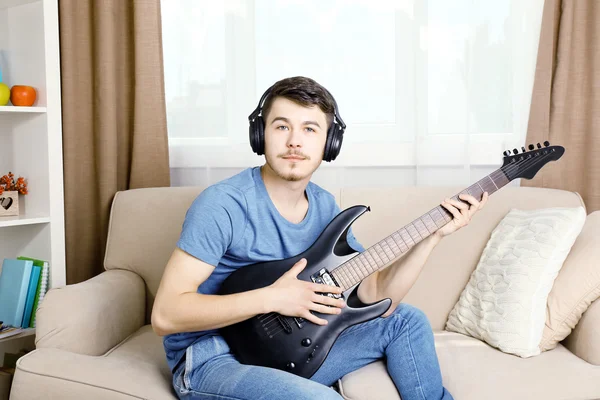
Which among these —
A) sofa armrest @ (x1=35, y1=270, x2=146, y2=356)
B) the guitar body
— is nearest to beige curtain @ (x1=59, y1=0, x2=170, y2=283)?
sofa armrest @ (x1=35, y1=270, x2=146, y2=356)

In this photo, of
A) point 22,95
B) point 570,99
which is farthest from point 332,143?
point 22,95

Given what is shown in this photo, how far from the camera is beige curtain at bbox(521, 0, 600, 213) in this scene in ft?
7.30

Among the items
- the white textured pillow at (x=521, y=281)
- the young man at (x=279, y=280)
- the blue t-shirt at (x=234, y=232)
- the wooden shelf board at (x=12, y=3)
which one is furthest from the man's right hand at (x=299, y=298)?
the wooden shelf board at (x=12, y=3)

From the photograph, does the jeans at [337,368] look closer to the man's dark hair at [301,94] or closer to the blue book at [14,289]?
the man's dark hair at [301,94]

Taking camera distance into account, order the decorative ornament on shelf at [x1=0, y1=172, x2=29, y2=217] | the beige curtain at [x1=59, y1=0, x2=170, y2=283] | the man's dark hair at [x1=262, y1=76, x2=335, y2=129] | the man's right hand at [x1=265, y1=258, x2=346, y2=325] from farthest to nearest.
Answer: the beige curtain at [x1=59, y1=0, x2=170, y2=283]
the decorative ornament on shelf at [x1=0, y1=172, x2=29, y2=217]
the man's dark hair at [x1=262, y1=76, x2=335, y2=129]
the man's right hand at [x1=265, y1=258, x2=346, y2=325]

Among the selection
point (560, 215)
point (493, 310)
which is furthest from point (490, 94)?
point (493, 310)

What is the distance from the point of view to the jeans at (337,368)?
1342mm

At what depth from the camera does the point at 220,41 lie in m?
2.58

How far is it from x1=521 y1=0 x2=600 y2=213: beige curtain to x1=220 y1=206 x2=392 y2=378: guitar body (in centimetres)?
105

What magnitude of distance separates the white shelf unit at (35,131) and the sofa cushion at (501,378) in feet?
4.18

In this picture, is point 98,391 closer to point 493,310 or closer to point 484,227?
point 493,310

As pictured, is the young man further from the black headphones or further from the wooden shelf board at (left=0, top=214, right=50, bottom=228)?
the wooden shelf board at (left=0, top=214, right=50, bottom=228)

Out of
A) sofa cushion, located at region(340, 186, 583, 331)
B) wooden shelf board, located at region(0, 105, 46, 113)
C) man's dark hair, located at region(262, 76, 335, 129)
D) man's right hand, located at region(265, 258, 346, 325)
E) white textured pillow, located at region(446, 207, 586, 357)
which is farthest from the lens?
wooden shelf board, located at region(0, 105, 46, 113)

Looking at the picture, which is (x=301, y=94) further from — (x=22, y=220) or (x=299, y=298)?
(x=22, y=220)
